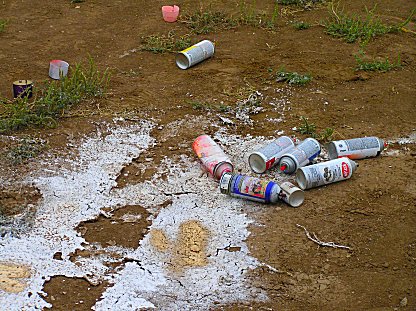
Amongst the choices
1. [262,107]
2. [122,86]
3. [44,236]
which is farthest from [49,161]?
[262,107]

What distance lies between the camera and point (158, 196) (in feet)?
14.4

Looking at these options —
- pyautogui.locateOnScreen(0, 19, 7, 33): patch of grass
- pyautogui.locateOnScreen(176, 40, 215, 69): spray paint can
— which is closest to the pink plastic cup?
pyautogui.locateOnScreen(176, 40, 215, 69): spray paint can

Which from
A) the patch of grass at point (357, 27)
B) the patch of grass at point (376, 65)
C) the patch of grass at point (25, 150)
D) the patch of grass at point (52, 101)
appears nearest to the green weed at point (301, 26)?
the patch of grass at point (357, 27)

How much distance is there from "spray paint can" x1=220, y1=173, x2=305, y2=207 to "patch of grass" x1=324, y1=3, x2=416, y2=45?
269 cm

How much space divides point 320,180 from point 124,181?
1.28 m

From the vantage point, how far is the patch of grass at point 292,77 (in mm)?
5746

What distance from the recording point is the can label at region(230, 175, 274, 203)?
421cm

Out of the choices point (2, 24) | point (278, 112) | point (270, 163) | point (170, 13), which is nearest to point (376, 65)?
point (278, 112)

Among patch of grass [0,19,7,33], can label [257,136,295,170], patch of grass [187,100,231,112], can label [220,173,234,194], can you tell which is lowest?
patch of grass [0,19,7,33]

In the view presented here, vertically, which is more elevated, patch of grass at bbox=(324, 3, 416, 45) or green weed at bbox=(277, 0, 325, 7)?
patch of grass at bbox=(324, 3, 416, 45)

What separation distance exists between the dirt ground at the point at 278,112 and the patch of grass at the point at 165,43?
0.09 metres

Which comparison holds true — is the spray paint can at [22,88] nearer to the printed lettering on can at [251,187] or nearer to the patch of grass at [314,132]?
the printed lettering on can at [251,187]

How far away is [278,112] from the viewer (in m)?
5.38

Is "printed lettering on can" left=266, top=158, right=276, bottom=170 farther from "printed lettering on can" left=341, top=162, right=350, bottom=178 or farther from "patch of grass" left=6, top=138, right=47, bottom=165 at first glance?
"patch of grass" left=6, top=138, right=47, bottom=165
